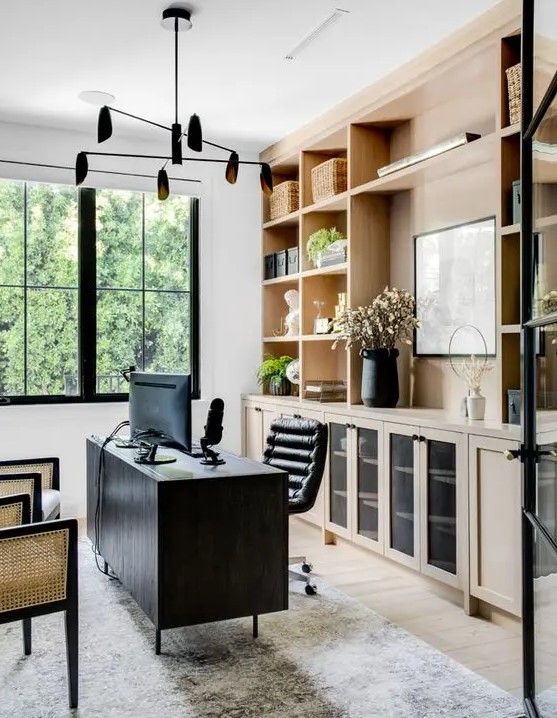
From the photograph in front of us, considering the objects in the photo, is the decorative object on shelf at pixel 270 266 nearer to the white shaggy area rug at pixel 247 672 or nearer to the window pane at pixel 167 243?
the window pane at pixel 167 243

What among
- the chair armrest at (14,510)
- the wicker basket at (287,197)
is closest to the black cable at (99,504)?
the chair armrest at (14,510)

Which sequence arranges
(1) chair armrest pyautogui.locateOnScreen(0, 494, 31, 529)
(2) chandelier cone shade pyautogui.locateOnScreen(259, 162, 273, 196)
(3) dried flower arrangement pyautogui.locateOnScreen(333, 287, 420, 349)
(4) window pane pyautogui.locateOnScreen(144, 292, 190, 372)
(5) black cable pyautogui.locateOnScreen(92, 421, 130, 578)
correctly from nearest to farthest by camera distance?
(1) chair armrest pyautogui.locateOnScreen(0, 494, 31, 529) → (2) chandelier cone shade pyautogui.locateOnScreen(259, 162, 273, 196) → (5) black cable pyautogui.locateOnScreen(92, 421, 130, 578) → (3) dried flower arrangement pyautogui.locateOnScreen(333, 287, 420, 349) → (4) window pane pyautogui.locateOnScreen(144, 292, 190, 372)

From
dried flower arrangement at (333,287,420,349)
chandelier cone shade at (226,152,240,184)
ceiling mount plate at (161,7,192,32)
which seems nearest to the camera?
ceiling mount plate at (161,7,192,32)

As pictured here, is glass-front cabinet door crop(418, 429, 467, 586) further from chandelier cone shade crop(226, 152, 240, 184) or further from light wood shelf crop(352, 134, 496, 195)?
chandelier cone shade crop(226, 152, 240, 184)

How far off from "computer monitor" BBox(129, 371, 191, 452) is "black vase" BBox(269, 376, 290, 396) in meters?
1.74

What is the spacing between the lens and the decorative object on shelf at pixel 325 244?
15.4 feet

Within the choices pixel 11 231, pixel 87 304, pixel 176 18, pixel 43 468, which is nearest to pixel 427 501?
pixel 43 468

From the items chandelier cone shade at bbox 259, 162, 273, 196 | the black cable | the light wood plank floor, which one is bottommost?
the light wood plank floor

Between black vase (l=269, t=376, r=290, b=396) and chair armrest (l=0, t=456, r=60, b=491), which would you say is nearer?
chair armrest (l=0, t=456, r=60, b=491)

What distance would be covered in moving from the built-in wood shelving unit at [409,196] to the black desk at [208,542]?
1222mm

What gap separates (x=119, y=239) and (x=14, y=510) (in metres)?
2.99

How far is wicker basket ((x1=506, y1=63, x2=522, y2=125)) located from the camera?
126 inches

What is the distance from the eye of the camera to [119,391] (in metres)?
5.31

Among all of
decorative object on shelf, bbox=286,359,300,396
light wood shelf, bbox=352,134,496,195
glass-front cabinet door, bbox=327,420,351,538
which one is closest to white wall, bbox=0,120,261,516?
decorative object on shelf, bbox=286,359,300,396
